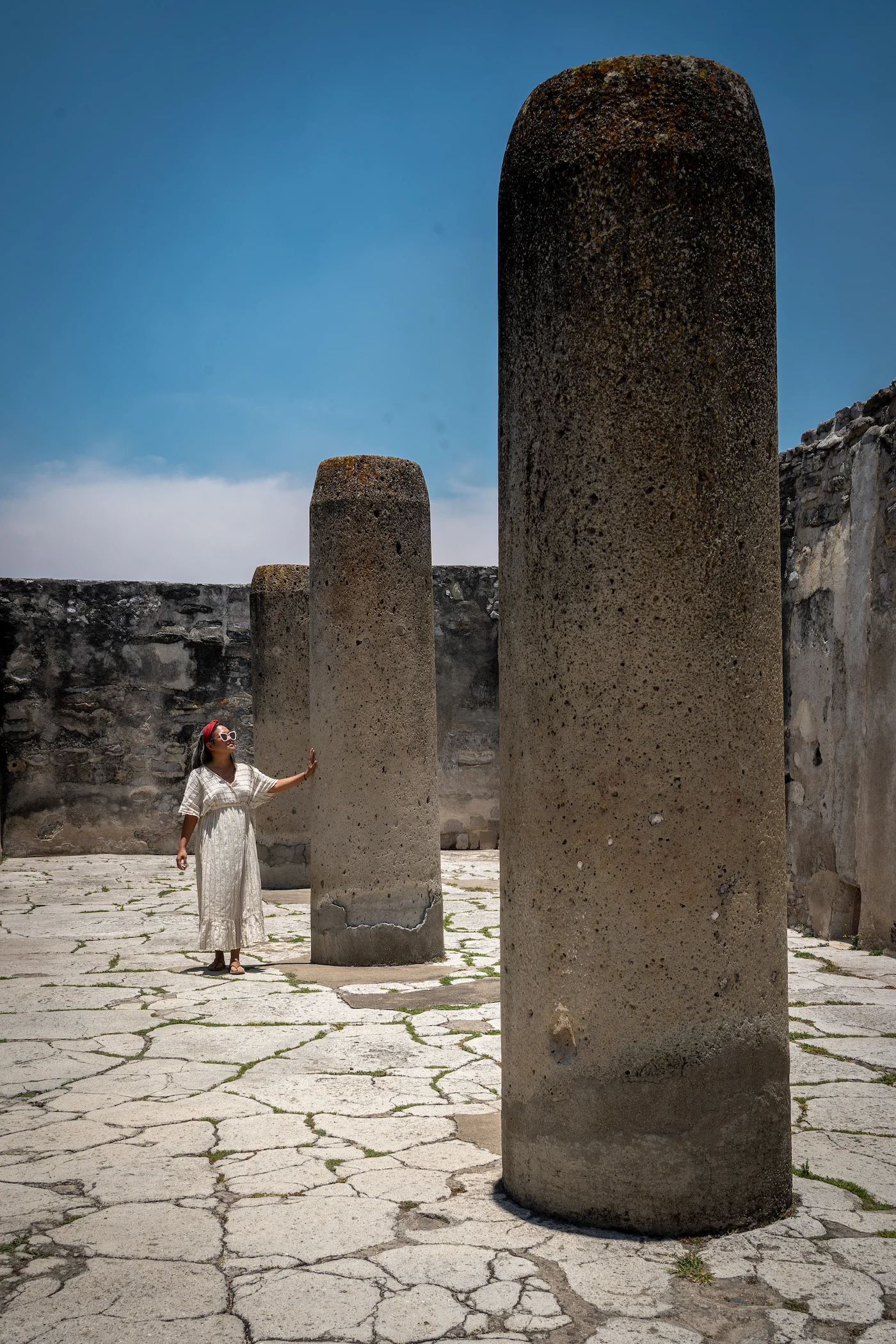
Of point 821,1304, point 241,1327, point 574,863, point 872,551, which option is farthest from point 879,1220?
point 872,551

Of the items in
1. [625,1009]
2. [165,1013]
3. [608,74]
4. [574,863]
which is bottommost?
[165,1013]

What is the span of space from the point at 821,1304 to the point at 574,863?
1.03 metres

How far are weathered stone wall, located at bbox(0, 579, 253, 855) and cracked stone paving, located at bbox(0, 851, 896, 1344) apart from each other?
20.2ft

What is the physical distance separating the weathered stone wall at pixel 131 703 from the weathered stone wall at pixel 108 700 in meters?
0.01

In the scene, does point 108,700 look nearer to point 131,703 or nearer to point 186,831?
point 131,703

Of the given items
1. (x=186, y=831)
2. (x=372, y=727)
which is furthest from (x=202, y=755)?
(x=372, y=727)

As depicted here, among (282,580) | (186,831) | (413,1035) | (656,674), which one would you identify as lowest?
(413,1035)

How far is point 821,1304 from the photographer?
2.39 metres

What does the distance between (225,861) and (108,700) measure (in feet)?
20.6

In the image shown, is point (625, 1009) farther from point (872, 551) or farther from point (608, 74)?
point (872, 551)

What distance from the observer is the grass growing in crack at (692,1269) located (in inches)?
98.5

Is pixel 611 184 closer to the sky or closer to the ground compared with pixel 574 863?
closer to the sky

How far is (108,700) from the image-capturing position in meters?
12.1

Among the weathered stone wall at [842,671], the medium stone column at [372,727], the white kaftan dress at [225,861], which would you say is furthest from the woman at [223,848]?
the weathered stone wall at [842,671]
